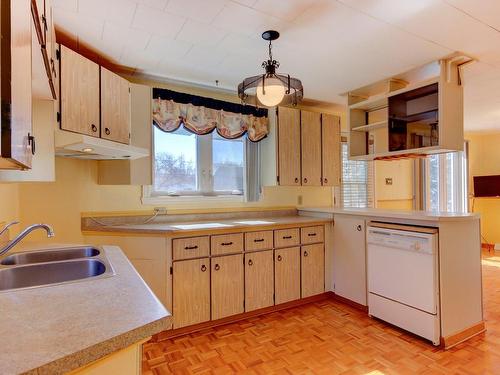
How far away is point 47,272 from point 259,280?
197cm

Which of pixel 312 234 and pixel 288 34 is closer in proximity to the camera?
pixel 288 34

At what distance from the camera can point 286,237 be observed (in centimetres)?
324

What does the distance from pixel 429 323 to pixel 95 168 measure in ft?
10.4

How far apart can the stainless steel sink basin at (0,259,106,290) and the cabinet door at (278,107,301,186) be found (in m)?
2.31

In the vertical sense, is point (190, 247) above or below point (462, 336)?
above

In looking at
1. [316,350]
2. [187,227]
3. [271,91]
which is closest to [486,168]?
[316,350]

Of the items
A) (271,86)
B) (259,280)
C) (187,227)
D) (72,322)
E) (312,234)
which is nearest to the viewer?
(72,322)

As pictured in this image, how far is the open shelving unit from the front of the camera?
9.18ft

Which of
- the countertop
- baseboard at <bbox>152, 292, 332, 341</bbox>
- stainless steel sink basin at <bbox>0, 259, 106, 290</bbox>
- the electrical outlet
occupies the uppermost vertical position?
the electrical outlet

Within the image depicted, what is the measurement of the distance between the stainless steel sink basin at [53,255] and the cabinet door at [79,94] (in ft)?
2.82

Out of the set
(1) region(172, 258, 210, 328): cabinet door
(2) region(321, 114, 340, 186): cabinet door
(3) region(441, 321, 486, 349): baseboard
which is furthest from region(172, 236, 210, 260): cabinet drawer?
(3) region(441, 321, 486, 349): baseboard

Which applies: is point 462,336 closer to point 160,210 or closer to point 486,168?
point 160,210

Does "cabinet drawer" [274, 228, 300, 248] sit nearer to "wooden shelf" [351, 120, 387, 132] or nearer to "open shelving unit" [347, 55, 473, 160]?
"open shelving unit" [347, 55, 473, 160]

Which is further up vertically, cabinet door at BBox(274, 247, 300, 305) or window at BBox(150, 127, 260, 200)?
window at BBox(150, 127, 260, 200)
